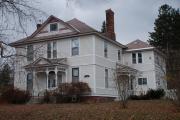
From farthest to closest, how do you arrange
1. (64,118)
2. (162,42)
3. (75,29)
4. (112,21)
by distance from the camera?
(162,42), (112,21), (75,29), (64,118)

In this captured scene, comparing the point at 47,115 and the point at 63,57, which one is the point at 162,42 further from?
the point at 47,115

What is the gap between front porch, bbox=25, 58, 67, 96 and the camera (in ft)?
98.7

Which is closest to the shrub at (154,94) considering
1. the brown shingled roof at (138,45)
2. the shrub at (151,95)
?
the shrub at (151,95)

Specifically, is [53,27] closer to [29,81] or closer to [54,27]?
[54,27]

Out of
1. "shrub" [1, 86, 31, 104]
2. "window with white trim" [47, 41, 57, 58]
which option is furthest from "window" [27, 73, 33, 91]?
"shrub" [1, 86, 31, 104]

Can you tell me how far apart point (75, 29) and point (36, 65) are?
5220 millimetres

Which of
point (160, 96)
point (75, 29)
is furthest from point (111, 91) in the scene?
point (75, 29)

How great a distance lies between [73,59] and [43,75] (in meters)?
3.99

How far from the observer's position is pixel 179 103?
623 inches

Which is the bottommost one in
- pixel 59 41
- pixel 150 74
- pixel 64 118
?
pixel 64 118

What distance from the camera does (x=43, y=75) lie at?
106ft

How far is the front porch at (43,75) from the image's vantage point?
30077mm

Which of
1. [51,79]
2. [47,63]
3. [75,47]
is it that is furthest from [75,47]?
[51,79]

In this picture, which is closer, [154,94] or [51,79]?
[51,79]
